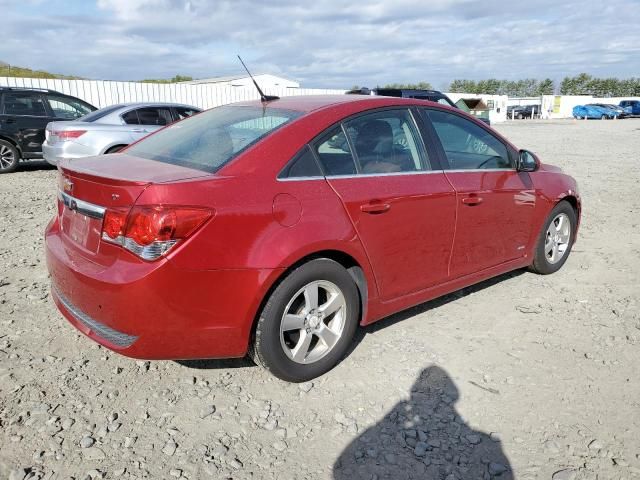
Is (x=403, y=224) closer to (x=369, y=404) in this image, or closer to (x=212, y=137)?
(x=369, y=404)

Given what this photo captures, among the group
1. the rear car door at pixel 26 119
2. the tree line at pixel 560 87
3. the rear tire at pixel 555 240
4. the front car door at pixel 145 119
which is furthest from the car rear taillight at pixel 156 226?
the tree line at pixel 560 87

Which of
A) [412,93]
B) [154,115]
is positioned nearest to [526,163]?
[154,115]

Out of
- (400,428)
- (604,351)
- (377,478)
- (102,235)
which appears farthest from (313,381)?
(604,351)

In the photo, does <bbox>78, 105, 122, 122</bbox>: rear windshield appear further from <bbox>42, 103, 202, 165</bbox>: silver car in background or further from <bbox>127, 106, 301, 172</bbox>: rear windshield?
<bbox>127, 106, 301, 172</bbox>: rear windshield

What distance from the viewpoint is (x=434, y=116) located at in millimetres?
3834

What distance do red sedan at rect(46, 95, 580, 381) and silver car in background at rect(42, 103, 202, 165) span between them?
18.7 ft

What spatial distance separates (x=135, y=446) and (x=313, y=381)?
41.5 inches

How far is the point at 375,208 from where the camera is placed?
323 centimetres

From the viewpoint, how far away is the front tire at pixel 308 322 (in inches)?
113

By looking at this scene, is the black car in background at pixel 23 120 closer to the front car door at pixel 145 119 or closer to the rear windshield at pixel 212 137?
the front car door at pixel 145 119

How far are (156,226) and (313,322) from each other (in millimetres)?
1075

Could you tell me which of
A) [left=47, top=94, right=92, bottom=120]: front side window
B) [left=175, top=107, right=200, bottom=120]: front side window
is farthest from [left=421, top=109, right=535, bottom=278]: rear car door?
[left=47, top=94, right=92, bottom=120]: front side window

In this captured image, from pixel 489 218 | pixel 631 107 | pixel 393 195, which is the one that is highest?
pixel 631 107

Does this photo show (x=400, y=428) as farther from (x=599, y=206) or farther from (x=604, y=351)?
(x=599, y=206)
